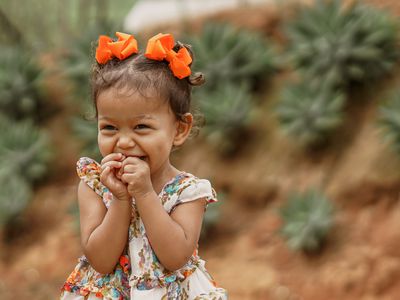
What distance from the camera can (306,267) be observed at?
611 cm

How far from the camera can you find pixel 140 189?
2717 mm

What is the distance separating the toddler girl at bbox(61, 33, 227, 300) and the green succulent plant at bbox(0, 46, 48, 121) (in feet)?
18.4

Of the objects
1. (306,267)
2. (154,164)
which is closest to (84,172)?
(154,164)

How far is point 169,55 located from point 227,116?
4130 mm

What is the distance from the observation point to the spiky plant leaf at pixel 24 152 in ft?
26.4

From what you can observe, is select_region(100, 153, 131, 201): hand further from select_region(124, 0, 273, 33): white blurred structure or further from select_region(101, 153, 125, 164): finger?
select_region(124, 0, 273, 33): white blurred structure

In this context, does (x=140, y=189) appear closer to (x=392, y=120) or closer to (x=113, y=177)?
(x=113, y=177)

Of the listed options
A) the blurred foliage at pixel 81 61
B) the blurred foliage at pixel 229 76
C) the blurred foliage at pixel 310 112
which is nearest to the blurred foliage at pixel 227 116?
the blurred foliage at pixel 229 76

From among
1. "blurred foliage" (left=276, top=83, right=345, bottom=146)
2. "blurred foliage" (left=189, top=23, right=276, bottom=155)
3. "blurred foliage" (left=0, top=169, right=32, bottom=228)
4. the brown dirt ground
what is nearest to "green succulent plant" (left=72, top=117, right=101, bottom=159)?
the brown dirt ground

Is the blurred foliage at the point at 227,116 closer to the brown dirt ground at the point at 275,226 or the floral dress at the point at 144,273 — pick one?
the brown dirt ground at the point at 275,226

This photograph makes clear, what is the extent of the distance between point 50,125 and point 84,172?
572cm

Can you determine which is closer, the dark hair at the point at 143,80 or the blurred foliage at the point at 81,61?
the dark hair at the point at 143,80

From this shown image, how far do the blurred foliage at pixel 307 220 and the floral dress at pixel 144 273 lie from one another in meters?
3.14

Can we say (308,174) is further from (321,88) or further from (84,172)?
(84,172)
